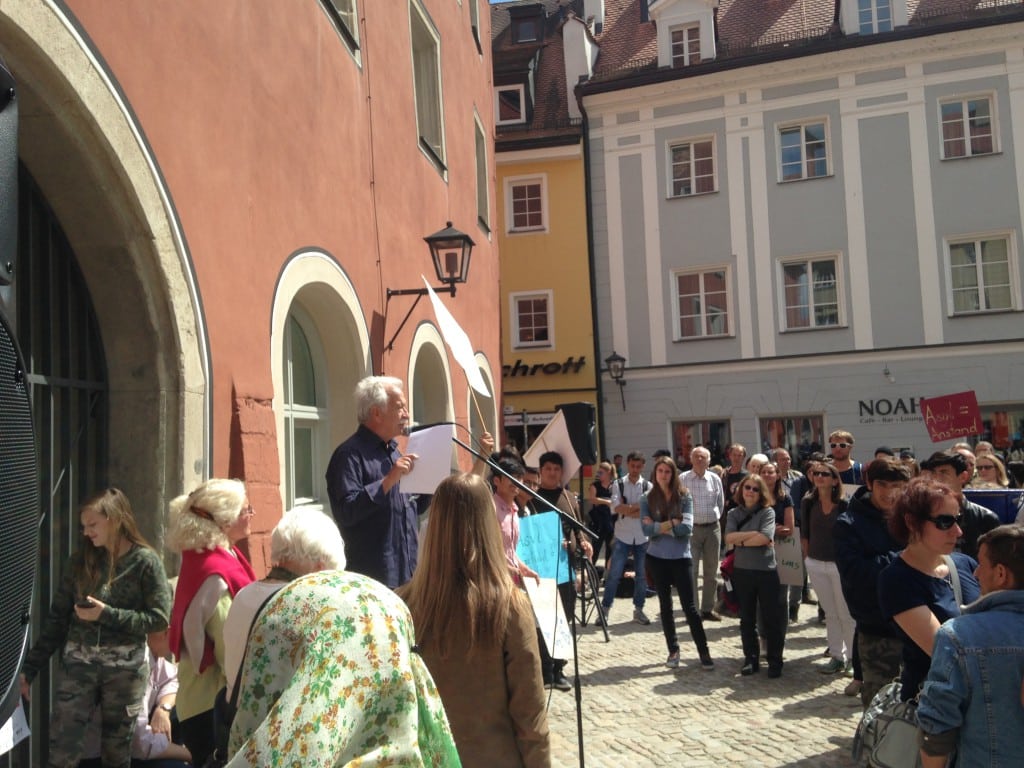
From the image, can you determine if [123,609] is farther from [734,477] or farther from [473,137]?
[473,137]

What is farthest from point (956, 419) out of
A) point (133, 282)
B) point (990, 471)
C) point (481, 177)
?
point (133, 282)

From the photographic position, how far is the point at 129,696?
13.0 ft

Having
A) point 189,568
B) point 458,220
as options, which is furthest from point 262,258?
point 458,220

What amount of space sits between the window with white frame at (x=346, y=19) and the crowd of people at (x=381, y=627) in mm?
3985

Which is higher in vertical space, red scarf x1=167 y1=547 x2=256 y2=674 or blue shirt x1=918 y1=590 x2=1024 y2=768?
red scarf x1=167 y1=547 x2=256 y2=674

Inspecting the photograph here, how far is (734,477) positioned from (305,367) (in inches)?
243

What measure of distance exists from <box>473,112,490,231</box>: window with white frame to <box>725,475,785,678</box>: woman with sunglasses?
283 inches

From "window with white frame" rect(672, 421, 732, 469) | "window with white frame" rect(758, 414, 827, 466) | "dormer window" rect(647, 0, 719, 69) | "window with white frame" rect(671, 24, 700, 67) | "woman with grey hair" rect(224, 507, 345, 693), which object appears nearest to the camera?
"woman with grey hair" rect(224, 507, 345, 693)

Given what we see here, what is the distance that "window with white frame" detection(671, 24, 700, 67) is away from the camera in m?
22.3

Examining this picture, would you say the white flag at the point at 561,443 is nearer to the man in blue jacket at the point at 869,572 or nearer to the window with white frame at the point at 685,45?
the man in blue jacket at the point at 869,572

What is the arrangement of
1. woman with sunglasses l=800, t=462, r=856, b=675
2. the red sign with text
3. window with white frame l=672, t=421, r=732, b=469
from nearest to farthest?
woman with sunglasses l=800, t=462, r=856, b=675
the red sign with text
window with white frame l=672, t=421, r=732, b=469

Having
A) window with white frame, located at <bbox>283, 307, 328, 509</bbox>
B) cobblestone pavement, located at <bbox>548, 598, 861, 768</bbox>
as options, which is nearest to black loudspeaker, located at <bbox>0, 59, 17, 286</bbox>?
cobblestone pavement, located at <bbox>548, 598, 861, 768</bbox>

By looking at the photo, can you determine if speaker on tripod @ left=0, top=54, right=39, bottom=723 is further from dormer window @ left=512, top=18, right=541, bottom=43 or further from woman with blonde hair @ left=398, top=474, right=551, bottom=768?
dormer window @ left=512, top=18, right=541, bottom=43

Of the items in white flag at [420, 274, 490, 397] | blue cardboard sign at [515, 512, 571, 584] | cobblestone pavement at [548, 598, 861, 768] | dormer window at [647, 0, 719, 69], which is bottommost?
cobblestone pavement at [548, 598, 861, 768]
